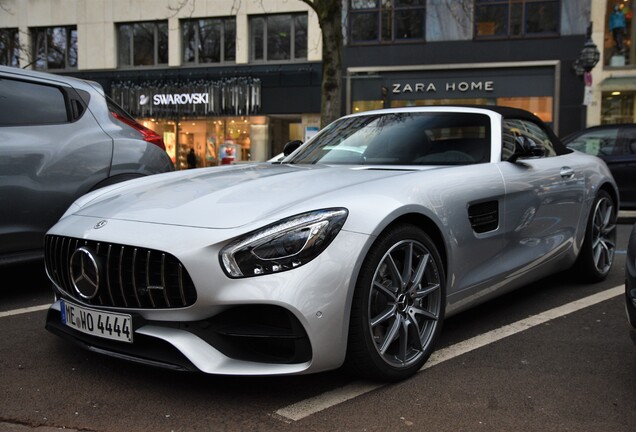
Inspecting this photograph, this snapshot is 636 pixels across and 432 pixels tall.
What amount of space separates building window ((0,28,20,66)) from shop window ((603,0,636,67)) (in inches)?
733

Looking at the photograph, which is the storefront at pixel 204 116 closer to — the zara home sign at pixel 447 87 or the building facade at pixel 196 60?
the building facade at pixel 196 60

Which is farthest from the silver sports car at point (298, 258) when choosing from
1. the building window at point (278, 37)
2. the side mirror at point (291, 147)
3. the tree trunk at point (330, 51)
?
the building window at point (278, 37)

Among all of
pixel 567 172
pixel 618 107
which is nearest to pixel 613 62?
pixel 618 107

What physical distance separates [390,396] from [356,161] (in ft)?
5.58

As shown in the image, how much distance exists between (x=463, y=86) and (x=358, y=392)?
60.6 ft

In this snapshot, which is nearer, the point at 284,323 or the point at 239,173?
the point at 284,323

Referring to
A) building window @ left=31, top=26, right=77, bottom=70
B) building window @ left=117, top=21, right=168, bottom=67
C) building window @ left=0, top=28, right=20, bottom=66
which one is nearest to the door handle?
building window @ left=0, top=28, right=20, bottom=66

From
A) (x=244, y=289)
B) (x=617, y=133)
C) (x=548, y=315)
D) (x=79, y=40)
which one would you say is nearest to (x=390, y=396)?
(x=244, y=289)

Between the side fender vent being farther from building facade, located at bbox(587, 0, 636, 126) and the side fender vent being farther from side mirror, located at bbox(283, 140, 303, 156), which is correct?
building facade, located at bbox(587, 0, 636, 126)

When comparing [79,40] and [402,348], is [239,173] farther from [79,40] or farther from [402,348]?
[79,40]

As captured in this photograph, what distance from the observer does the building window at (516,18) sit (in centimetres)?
1900

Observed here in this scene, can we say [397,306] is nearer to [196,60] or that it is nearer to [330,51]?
[330,51]

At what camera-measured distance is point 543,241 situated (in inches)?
154

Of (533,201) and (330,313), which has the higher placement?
(533,201)
